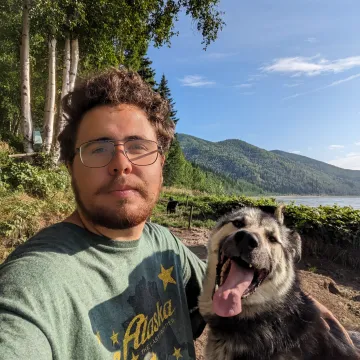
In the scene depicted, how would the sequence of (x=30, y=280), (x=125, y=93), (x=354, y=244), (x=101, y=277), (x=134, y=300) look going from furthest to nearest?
(x=354, y=244) < (x=125, y=93) < (x=134, y=300) < (x=101, y=277) < (x=30, y=280)

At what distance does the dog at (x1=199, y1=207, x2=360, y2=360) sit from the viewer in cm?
243

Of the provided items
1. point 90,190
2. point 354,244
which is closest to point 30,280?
point 90,190

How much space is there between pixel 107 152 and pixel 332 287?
708 cm

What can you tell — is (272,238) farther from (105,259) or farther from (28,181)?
(28,181)

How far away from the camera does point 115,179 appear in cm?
170

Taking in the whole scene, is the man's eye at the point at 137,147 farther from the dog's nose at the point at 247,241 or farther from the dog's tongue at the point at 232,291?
the dog's tongue at the point at 232,291

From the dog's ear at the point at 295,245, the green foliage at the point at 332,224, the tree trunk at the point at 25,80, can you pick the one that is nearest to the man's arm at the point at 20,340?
the dog's ear at the point at 295,245

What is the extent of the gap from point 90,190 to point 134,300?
0.65m

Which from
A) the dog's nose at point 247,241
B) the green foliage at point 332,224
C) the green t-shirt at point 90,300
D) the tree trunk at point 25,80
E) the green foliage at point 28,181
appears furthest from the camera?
the tree trunk at point 25,80

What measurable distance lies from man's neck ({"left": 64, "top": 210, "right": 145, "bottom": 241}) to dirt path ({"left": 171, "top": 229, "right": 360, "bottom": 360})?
225cm

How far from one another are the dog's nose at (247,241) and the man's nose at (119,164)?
126 cm

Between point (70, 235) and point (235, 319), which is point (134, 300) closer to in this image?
point (70, 235)

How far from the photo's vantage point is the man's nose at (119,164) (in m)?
1.72

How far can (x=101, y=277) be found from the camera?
1.50 m
